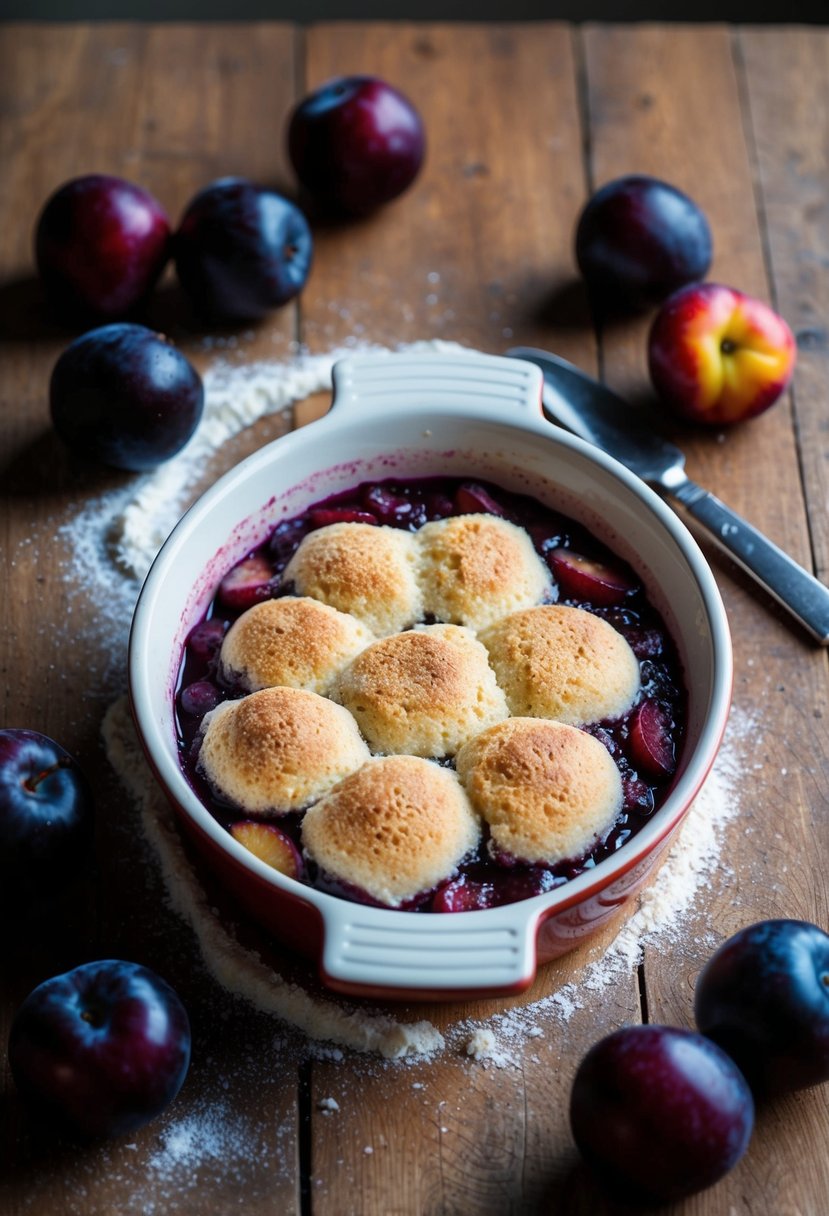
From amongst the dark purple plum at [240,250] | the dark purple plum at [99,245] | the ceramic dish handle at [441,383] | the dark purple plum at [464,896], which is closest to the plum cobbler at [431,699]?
the dark purple plum at [464,896]

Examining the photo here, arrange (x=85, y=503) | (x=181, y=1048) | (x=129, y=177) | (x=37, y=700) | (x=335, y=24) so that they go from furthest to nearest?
(x=335, y=24)
(x=129, y=177)
(x=85, y=503)
(x=37, y=700)
(x=181, y=1048)

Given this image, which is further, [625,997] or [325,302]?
[325,302]

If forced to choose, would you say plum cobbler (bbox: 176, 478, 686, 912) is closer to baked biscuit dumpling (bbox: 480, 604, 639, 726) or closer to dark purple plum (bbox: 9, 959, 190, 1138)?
baked biscuit dumpling (bbox: 480, 604, 639, 726)

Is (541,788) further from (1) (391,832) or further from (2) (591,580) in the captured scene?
(2) (591,580)

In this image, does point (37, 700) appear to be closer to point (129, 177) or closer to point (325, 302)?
point (325, 302)

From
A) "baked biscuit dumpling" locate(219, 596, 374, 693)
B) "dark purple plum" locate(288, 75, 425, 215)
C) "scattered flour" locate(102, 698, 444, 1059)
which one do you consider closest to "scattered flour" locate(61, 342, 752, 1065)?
"scattered flour" locate(102, 698, 444, 1059)

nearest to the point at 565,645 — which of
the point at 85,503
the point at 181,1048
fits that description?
the point at 181,1048
